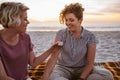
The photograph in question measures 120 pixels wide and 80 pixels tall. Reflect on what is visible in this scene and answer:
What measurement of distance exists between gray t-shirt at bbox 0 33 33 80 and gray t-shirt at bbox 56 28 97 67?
600 millimetres

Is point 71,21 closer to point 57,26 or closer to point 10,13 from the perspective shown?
point 10,13

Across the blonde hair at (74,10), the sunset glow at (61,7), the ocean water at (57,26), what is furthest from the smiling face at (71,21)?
the ocean water at (57,26)

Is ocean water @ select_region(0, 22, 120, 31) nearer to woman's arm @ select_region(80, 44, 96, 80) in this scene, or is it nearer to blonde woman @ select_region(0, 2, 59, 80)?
woman's arm @ select_region(80, 44, 96, 80)

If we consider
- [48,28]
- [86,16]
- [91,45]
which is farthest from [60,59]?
[48,28]

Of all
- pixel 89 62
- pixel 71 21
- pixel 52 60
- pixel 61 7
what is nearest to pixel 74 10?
pixel 71 21

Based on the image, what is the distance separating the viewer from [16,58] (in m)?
2.10

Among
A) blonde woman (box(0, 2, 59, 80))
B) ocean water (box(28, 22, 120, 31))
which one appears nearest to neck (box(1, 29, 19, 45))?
blonde woman (box(0, 2, 59, 80))

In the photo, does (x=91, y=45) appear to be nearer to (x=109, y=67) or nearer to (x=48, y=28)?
(x=109, y=67)

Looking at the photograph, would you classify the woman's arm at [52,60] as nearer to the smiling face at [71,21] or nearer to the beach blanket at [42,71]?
the smiling face at [71,21]

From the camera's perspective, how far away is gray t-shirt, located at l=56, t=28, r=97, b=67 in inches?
108

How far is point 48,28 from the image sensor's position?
932 centimetres

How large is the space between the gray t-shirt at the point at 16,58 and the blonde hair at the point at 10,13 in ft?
0.46

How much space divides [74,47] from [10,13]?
895mm

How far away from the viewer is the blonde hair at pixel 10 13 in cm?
201
